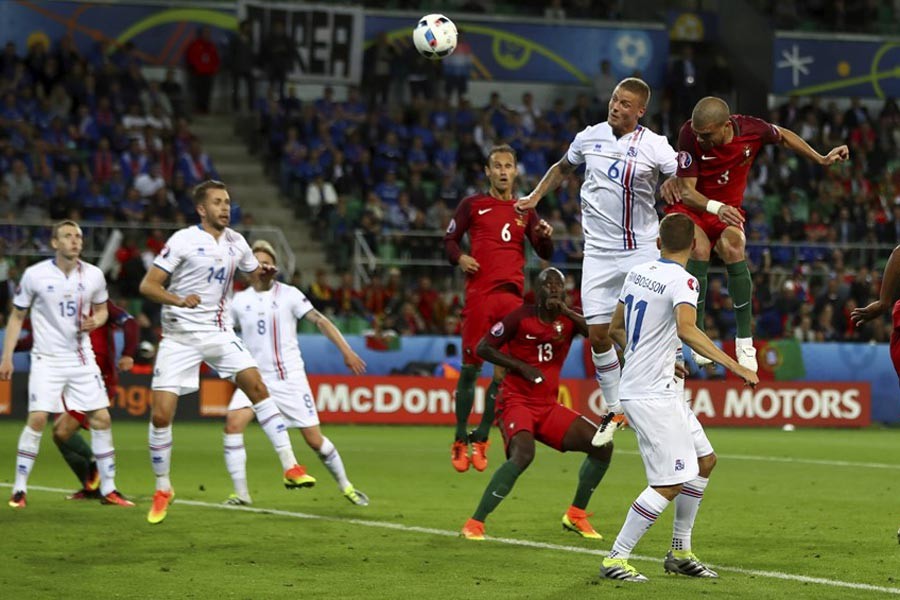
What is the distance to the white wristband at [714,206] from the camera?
397 inches

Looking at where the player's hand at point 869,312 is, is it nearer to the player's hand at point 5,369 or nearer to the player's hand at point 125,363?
the player's hand at point 125,363

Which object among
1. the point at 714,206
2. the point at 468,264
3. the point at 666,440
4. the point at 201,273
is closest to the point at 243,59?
the point at 468,264

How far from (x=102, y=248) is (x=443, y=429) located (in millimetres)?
6714

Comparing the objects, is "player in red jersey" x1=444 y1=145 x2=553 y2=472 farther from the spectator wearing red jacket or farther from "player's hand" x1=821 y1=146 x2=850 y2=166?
the spectator wearing red jacket

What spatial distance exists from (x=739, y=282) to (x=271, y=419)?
161 inches

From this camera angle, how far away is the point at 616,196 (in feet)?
36.5

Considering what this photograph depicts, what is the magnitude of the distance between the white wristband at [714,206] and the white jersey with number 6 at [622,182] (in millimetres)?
905

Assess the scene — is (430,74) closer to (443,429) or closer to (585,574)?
(443,429)

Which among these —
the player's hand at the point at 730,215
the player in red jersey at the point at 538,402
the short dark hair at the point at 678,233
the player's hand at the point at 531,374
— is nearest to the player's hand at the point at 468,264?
the player in red jersey at the point at 538,402

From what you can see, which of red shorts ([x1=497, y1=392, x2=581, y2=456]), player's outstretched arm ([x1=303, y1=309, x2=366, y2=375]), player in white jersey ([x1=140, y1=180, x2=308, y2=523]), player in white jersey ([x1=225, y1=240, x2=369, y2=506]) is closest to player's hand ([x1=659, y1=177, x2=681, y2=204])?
red shorts ([x1=497, y1=392, x2=581, y2=456])

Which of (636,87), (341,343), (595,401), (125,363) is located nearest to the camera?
(636,87)

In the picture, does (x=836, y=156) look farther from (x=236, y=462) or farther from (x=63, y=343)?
(x=63, y=343)

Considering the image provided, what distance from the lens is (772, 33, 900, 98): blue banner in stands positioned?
3712 cm

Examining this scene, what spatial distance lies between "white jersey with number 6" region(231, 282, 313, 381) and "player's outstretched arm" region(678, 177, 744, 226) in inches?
187
